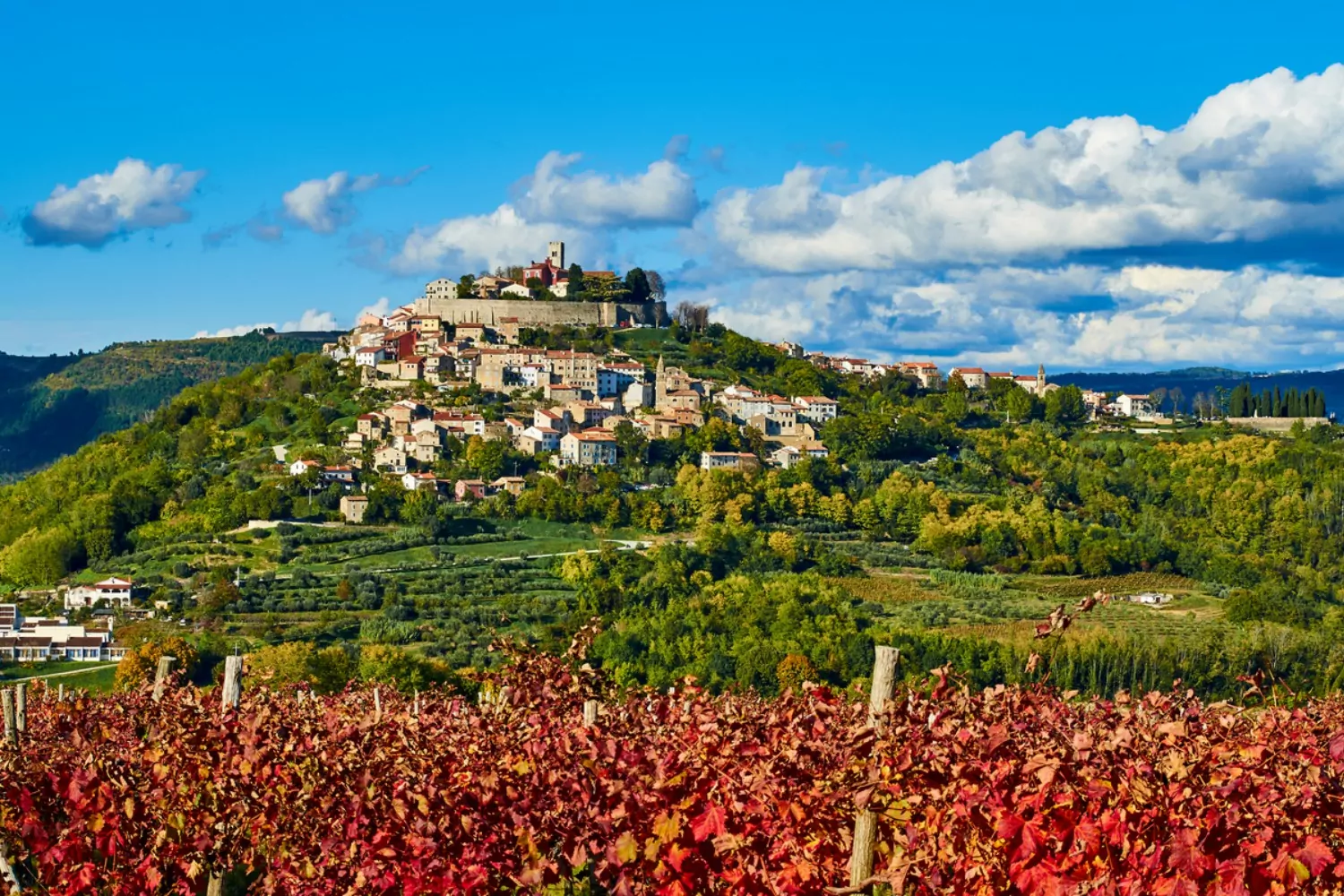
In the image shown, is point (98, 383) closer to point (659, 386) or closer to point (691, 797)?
point (659, 386)

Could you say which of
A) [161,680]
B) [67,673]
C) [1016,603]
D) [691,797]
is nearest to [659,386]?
[1016,603]

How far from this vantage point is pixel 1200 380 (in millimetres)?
176500

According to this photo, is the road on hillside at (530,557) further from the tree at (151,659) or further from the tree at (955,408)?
the tree at (955,408)

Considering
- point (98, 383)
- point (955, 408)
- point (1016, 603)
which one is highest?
point (98, 383)

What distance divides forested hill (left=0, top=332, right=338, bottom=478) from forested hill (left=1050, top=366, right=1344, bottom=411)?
8767 cm

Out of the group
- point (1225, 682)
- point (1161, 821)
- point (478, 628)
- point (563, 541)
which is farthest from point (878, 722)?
point (563, 541)

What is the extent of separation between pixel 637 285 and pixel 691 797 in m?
79.1

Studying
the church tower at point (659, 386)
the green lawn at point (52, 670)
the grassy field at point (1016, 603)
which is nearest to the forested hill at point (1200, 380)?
the church tower at point (659, 386)

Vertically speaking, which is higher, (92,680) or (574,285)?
(574,285)

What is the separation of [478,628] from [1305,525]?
112 feet

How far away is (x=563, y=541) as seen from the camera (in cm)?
4900

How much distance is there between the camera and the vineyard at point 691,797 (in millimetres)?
4891

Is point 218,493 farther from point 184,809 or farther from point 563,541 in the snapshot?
point 184,809

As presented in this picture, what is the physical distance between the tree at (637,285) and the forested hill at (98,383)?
52.7 metres
